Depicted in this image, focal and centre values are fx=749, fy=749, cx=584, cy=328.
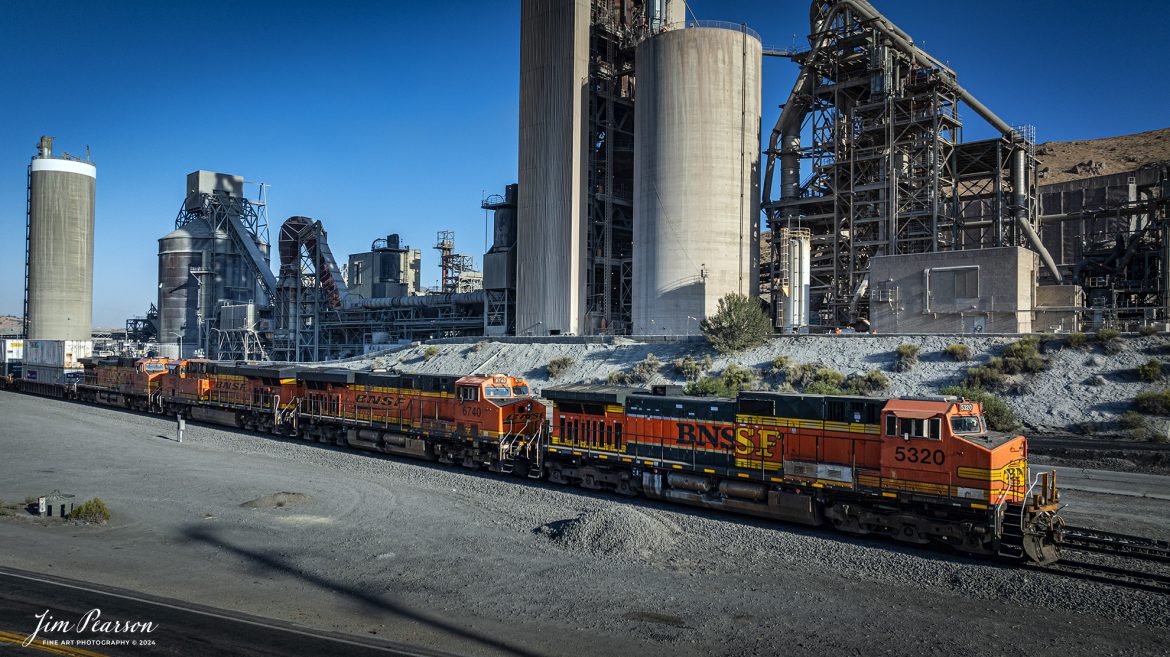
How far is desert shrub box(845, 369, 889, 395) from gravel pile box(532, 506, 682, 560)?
19504 mm

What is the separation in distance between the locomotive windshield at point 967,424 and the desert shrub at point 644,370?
25.1m

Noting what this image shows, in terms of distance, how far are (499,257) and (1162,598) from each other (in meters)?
48.4

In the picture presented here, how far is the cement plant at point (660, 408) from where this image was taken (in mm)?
12203

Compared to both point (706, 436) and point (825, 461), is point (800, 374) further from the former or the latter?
point (825, 461)

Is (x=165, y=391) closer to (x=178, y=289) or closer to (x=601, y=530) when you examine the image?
(x=601, y=530)

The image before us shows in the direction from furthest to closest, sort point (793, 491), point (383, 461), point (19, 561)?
1. point (383, 461)
2. point (793, 491)
3. point (19, 561)

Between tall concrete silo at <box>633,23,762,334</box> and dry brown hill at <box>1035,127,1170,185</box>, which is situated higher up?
dry brown hill at <box>1035,127,1170,185</box>

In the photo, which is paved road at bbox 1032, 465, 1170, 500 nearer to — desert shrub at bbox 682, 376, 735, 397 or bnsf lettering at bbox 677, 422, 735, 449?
bnsf lettering at bbox 677, 422, 735, 449

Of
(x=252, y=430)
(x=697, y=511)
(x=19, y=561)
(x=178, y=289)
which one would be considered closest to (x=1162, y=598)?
(x=697, y=511)

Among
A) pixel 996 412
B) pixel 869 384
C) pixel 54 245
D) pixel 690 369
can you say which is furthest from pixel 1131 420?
pixel 54 245

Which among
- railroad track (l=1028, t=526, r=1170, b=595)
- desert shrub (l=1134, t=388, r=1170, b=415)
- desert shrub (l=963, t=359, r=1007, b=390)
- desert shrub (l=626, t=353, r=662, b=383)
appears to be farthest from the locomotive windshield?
desert shrub (l=626, t=353, r=662, b=383)

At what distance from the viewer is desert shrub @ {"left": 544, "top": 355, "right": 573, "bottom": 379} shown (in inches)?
1740

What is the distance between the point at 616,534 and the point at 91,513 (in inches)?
475

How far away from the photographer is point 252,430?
35094 mm
